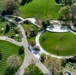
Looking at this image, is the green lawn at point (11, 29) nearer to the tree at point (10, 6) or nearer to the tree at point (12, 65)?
the tree at point (10, 6)

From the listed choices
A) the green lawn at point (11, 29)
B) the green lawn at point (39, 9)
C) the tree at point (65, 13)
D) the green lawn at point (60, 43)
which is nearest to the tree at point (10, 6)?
Answer: the green lawn at point (39, 9)

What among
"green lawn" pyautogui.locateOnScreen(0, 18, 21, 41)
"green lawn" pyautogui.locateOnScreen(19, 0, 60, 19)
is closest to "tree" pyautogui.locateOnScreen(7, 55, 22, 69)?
"green lawn" pyautogui.locateOnScreen(0, 18, 21, 41)

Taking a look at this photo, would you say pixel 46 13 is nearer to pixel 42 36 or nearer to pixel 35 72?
pixel 42 36

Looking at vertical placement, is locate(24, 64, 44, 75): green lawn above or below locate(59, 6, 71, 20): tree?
below

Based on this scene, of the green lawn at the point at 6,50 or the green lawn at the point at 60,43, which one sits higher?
the green lawn at the point at 60,43

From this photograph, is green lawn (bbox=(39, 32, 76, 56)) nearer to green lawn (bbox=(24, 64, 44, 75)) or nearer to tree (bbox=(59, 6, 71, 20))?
green lawn (bbox=(24, 64, 44, 75))

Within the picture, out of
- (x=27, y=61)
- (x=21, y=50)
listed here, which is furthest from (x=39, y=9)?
(x=27, y=61)

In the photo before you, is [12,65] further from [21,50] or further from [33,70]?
[21,50]
